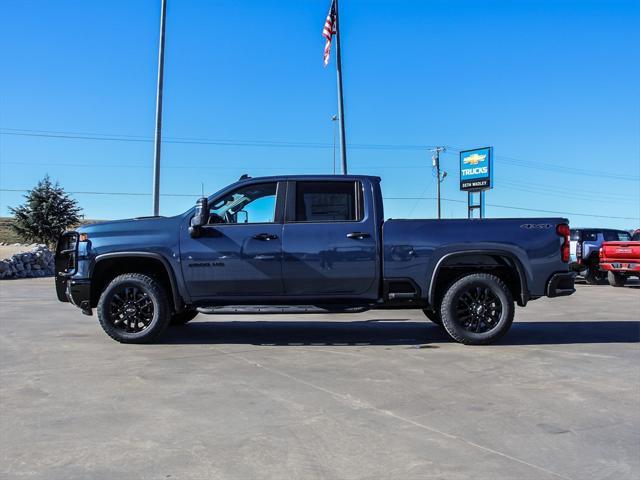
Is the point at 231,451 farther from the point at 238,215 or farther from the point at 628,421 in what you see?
the point at 238,215

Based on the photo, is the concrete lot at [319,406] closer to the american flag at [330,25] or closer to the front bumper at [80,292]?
the front bumper at [80,292]

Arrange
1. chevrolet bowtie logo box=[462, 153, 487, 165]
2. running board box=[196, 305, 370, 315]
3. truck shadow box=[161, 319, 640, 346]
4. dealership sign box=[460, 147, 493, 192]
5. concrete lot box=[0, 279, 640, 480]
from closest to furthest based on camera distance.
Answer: concrete lot box=[0, 279, 640, 480]
running board box=[196, 305, 370, 315]
truck shadow box=[161, 319, 640, 346]
dealership sign box=[460, 147, 493, 192]
chevrolet bowtie logo box=[462, 153, 487, 165]

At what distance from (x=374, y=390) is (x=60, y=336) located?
16.7ft

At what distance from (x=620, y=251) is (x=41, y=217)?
3316 cm

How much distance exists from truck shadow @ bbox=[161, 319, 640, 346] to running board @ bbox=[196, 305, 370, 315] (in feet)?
2.01

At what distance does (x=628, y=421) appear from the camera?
428 cm

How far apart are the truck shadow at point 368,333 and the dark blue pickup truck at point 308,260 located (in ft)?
2.18

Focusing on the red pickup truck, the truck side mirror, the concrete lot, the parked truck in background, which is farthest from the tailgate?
the truck side mirror

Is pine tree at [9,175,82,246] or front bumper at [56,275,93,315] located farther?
pine tree at [9,175,82,246]

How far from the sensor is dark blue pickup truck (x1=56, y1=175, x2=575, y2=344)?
7008mm

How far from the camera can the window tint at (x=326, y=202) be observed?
7.21m

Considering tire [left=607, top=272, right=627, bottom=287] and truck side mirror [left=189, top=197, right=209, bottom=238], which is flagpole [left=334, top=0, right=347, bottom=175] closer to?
tire [left=607, top=272, right=627, bottom=287]

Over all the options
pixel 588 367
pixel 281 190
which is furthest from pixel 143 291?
pixel 588 367

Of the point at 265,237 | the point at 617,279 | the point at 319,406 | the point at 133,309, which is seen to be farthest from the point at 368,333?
the point at 617,279
